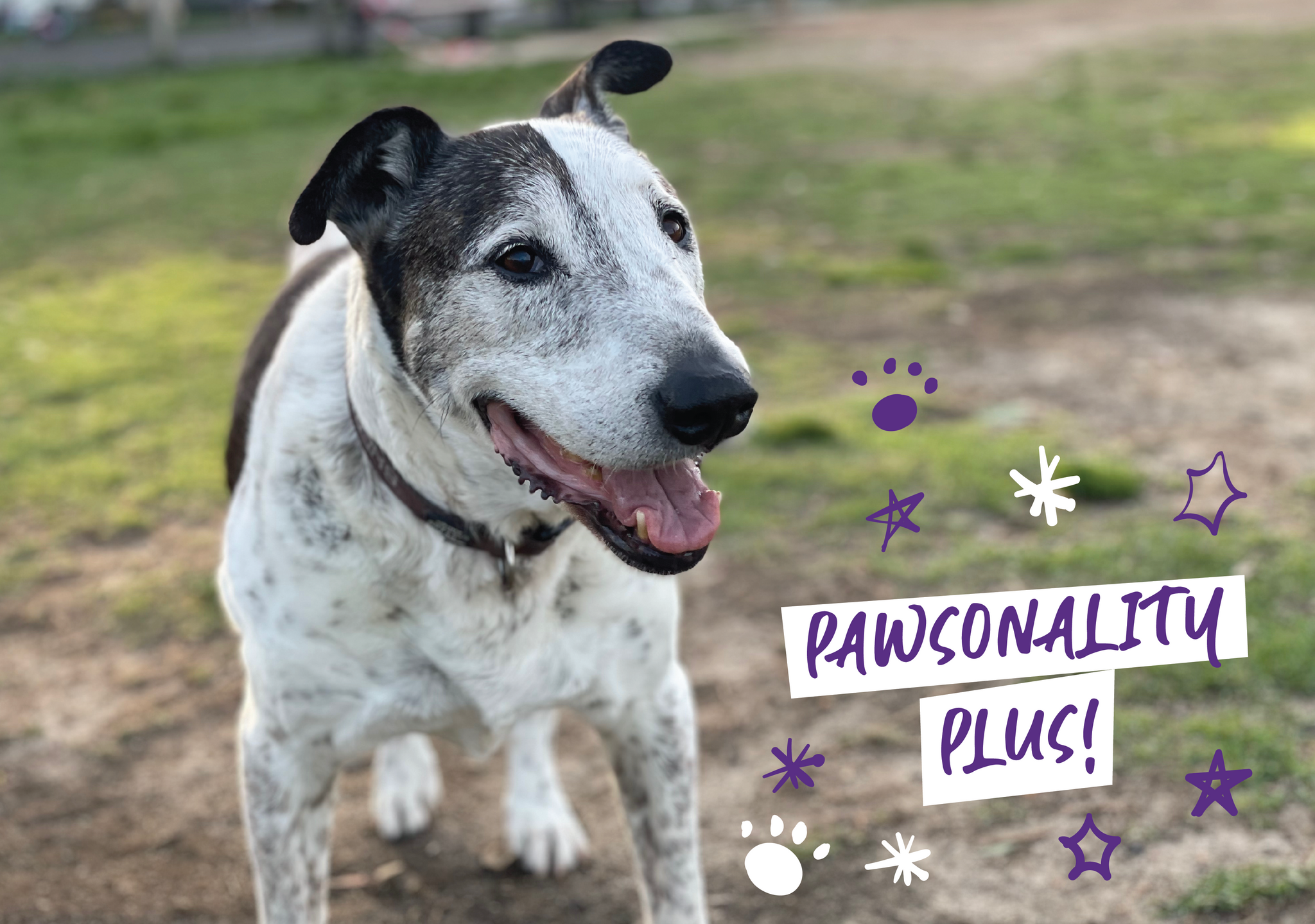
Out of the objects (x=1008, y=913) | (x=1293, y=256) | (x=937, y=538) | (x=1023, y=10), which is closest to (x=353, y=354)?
(x=1008, y=913)

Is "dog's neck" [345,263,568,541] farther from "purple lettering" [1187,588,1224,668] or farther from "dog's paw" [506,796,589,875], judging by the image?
"purple lettering" [1187,588,1224,668]

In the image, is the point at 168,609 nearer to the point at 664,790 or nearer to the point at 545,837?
the point at 545,837

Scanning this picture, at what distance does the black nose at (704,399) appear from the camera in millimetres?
2211

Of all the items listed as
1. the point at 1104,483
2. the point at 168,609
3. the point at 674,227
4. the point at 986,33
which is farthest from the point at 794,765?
the point at 986,33

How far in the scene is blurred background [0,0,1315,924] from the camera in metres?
3.42

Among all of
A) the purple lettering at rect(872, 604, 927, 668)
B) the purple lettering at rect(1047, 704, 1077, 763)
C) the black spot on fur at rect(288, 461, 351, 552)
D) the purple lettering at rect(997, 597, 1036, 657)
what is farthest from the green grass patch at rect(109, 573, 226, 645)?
the purple lettering at rect(1047, 704, 1077, 763)

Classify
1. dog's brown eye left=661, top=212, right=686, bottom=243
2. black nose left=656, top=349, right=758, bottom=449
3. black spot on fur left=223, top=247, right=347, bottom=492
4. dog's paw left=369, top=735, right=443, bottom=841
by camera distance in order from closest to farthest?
black nose left=656, top=349, right=758, bottom=449
dog's brown eye left=661, top=212, right=686, bottom=243
black spot on fur left=223, top=247, right=347, bottom=492
dog's paw left=369, top=735, right=443, bottom=841

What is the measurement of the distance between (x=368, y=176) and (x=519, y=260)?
17.5 inches

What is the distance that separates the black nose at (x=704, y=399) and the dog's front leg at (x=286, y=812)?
114 centimetres

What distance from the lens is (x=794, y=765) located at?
372 cm

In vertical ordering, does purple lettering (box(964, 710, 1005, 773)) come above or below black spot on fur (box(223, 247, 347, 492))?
below

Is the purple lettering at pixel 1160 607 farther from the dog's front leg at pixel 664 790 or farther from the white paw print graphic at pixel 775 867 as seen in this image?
the dog's front leg at pixel 664 790

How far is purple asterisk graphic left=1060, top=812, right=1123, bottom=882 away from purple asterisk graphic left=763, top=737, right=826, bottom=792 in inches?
27.1

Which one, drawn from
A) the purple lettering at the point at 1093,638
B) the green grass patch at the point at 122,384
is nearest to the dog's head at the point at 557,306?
the purple lettering at the point at 1093,638
